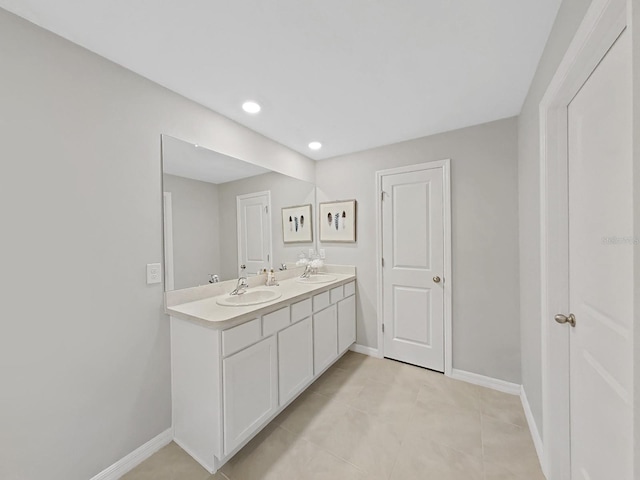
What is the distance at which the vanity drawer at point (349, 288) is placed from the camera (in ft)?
8.88

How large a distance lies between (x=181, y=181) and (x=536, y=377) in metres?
2.71

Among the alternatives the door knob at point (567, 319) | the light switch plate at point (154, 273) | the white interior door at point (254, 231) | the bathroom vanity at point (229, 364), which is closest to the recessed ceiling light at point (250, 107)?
the white interior door at point (254, 231)

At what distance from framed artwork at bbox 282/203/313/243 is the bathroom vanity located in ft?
2.94

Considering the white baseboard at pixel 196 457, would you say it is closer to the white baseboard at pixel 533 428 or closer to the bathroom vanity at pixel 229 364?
the bathroom vanity at pixel 229 364

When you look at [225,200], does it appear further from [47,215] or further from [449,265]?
[449,265]

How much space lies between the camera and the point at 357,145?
270cm

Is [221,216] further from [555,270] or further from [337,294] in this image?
[555,270]

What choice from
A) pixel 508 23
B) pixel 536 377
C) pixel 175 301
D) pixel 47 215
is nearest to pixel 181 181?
pixel 47 215

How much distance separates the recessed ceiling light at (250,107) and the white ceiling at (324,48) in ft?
0.16

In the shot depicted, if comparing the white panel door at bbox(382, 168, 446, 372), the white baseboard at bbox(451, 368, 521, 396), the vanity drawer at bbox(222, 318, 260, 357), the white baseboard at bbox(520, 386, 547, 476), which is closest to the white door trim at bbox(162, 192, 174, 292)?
the vanity drawer at bbox(222, 318, 260, 357)

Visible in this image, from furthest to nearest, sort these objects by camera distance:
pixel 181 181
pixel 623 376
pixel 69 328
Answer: pixel 181 181
pixel 69 328
pixel 623 376

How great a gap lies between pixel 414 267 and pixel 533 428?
1394mm

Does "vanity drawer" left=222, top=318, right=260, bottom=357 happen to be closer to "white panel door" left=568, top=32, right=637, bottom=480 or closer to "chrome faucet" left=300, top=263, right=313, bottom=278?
"chrome faucet" left=300, top=263, right=313, bottom=278

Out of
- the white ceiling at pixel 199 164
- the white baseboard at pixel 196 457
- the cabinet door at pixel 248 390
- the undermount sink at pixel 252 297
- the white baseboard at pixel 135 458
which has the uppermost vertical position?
the white ceiling at pixel 199 164
